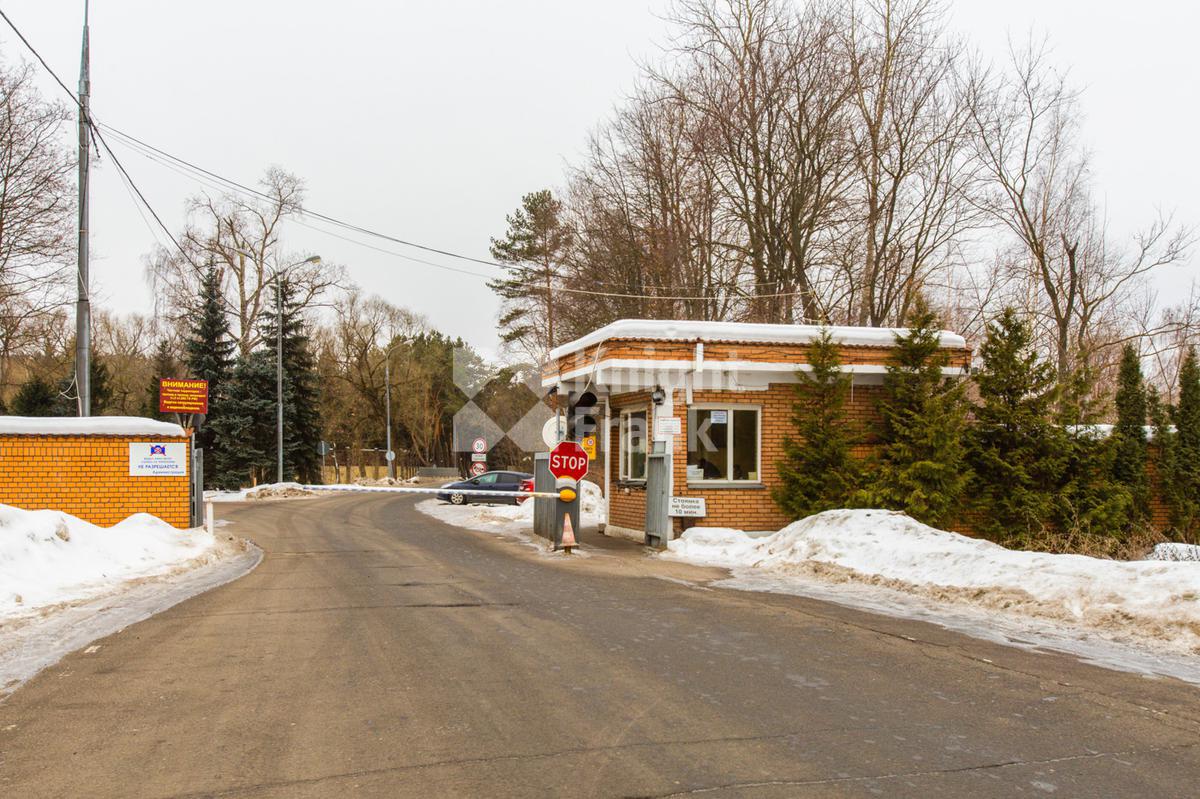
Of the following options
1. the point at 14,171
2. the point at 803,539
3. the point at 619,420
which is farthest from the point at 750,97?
the point at 14,171

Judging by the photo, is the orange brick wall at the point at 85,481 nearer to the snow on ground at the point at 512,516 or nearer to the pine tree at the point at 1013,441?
the snow on ground at the point at 512,516

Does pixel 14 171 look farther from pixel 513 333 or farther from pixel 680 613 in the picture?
pixel 680 613

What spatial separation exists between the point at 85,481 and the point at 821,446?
12961 mm


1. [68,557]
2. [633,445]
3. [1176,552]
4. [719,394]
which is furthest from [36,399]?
[1176,552]

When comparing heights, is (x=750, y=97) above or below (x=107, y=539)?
above

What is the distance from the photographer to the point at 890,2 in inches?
1078

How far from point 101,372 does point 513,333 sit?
22877mm

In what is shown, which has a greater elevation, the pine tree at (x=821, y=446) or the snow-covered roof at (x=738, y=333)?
the snow-covered roof at (x=738, y=333)

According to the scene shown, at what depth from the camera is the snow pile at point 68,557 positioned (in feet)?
33.0

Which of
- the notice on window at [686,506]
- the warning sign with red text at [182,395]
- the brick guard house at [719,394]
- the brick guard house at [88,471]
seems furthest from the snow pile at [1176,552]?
the warning sign with red text at [182,395]

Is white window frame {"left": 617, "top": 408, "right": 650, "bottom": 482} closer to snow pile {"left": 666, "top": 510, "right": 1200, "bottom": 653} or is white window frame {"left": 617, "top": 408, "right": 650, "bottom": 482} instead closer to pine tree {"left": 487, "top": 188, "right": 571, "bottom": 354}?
snow pile {"left": 666, "top": 510, "right": 1200, "bottom": 653}

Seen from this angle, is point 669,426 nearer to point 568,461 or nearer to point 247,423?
point 568,461

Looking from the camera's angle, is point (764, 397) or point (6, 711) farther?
point (764, 397)

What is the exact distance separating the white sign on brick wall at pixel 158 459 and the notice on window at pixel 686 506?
8.90 meters
